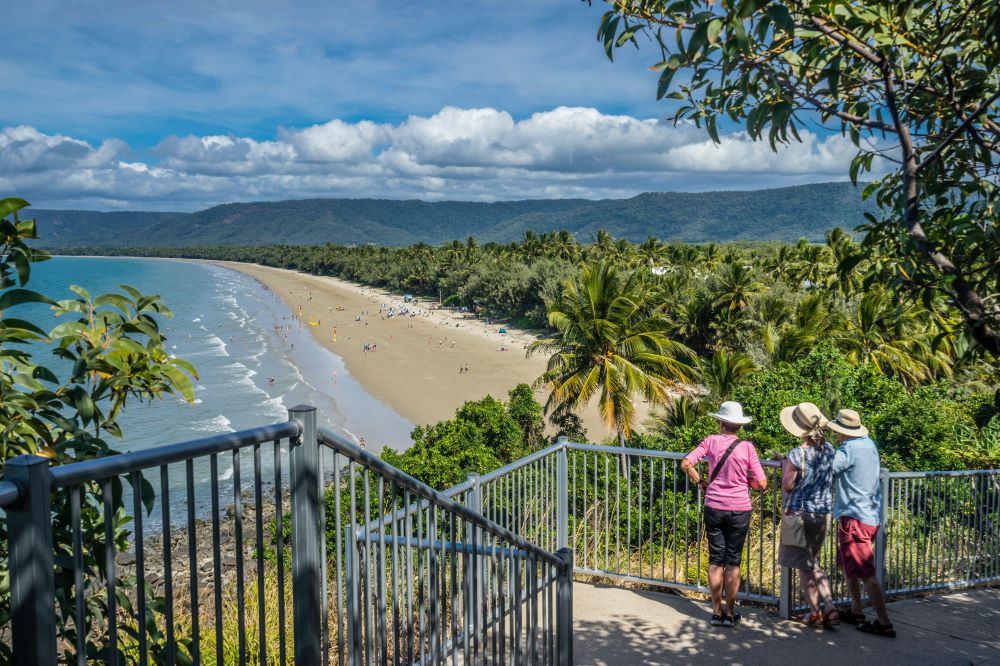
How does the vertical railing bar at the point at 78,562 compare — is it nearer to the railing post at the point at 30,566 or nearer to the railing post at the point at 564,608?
the railing post at the point at 30,566

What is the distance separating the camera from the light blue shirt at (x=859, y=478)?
5352 millimetres

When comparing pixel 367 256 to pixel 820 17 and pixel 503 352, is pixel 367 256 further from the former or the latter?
pixel 820 17

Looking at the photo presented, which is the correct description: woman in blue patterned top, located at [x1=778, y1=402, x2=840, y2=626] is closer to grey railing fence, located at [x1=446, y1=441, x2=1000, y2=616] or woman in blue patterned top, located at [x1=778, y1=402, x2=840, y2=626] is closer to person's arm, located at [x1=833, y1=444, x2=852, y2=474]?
person's arm, located at [x1=833, y1=444, x2=852, y2=474]

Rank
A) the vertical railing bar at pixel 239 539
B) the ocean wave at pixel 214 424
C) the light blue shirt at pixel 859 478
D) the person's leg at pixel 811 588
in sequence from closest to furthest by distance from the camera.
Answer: the vertical railing bar at pixel 239 539 → the light blue shirt at pixel 859 478 → the person's leg at pixel 811 588 → the ocean wave at pixel 214 424

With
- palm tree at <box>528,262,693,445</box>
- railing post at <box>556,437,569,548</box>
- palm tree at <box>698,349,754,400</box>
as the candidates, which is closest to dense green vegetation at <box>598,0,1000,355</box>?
railing post at <box>556,437,569,548</box>

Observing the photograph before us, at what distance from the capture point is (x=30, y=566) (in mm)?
1504

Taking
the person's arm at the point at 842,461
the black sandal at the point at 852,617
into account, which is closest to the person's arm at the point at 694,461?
the person's arm at the point at 842,461

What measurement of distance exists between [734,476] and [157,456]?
14.7ft

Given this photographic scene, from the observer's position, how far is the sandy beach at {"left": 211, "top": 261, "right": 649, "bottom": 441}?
1421 inches

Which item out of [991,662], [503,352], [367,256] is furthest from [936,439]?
[367,256]

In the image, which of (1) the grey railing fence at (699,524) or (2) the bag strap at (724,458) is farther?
(1) the grey railing fence at (699,524)

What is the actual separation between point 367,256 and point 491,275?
218ft

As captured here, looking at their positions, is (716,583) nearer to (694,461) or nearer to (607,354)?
(694,461)

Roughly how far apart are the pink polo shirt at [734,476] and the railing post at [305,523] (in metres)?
3.85
